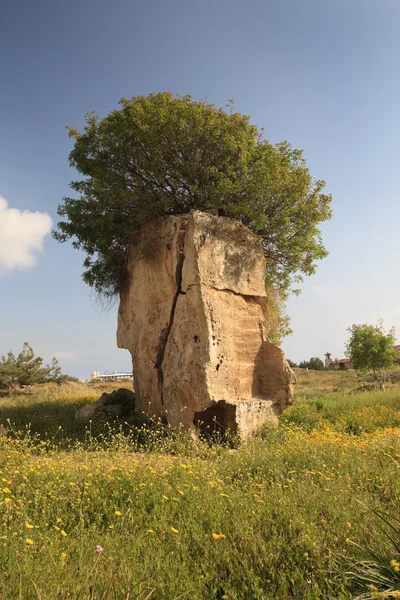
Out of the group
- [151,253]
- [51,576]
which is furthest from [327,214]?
[51,576]

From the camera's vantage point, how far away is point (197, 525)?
3934 mm

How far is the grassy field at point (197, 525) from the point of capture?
2924 mm

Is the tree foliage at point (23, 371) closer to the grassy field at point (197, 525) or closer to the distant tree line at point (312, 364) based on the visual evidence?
the grassy field at point (197, 525)

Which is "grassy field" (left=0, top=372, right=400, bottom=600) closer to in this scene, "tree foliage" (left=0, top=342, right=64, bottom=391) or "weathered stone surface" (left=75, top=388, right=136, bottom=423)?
"weathered stone surface" (left=75, top=388, right=136, bottom=423)

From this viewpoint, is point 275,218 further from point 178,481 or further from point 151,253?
point 178,481

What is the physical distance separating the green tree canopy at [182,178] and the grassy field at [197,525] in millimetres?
7298

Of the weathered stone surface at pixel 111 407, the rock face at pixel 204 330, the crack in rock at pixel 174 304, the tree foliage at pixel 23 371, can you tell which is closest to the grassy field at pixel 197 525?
the rock face at pixel 204 330

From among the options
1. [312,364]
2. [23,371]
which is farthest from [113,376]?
[312,364]

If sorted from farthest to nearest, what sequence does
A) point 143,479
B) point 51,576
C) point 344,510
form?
point 143,479, point 344,510, point 51,576

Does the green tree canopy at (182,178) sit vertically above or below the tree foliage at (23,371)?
above

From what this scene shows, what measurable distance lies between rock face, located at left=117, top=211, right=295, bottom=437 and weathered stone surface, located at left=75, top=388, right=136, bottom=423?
66.6 inches

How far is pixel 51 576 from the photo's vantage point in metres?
2.79

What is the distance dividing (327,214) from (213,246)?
463 cm

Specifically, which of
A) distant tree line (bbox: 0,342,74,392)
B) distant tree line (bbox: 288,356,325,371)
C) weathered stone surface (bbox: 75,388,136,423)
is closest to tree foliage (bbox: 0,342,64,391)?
distant tree line (bbox: 0,342,74,392)
